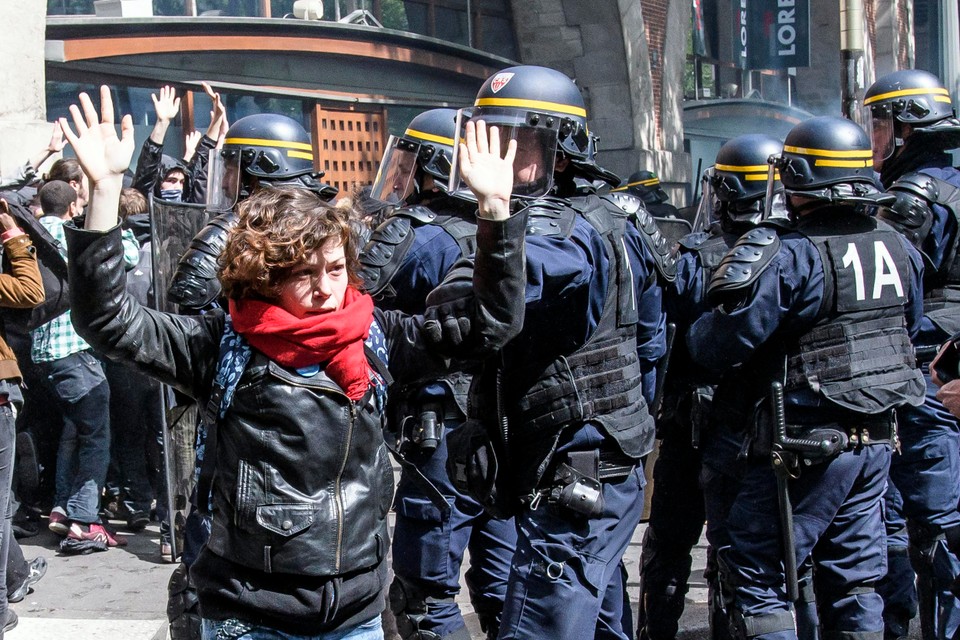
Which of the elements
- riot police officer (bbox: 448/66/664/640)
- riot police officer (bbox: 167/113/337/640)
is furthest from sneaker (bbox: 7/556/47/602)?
riot police officer (bbox: 448/66/664/640)

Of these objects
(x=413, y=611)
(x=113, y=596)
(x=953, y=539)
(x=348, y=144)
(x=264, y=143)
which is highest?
(x=348, y=144)

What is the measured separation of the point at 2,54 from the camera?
737cm

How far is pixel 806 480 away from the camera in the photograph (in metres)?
3.72

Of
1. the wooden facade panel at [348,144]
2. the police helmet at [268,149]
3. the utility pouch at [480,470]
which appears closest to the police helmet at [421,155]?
the police helmet at [268,149]

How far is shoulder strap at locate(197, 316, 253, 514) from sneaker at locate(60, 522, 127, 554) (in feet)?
13.2

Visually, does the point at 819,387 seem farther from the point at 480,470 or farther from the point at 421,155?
the point at 421,155

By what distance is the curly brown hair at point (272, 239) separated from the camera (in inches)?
98.2

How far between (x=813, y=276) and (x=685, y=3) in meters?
12.6

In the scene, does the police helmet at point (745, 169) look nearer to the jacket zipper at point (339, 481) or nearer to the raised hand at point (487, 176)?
the raised hand at point (487, 176)

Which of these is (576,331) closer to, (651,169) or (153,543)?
(153,543)

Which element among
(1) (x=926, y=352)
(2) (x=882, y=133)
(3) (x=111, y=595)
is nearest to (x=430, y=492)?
(1) (x=926, y=352)

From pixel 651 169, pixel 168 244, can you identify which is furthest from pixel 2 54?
pixel 651 169

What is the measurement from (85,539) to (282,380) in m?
4.26

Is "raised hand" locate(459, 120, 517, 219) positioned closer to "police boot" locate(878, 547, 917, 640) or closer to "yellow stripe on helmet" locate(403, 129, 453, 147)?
"yellow stripe on helmet" locate(403, 129, 453, 147)
